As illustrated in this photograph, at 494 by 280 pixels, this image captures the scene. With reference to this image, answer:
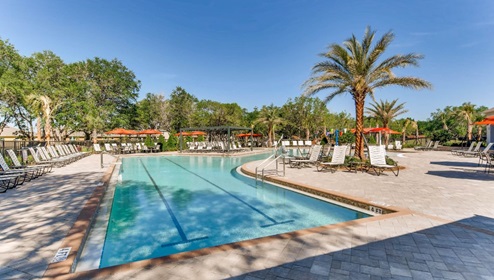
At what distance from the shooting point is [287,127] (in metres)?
43.2

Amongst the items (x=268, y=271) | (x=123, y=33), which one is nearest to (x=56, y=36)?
(x=123, y=33)

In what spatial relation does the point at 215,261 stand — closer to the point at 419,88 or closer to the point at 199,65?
the point at 419,88

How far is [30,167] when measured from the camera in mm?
8453

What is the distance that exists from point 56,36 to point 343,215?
23627 mm

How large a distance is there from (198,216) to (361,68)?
10205 millimetres

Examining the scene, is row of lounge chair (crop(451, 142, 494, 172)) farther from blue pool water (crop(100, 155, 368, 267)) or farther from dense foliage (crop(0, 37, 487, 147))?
dense foliage (crop(0, 37, 487, 147))

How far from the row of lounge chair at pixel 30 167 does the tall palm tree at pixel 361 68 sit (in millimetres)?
12215

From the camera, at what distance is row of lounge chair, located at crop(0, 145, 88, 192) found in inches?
270

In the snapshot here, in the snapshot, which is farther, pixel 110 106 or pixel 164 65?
pixel 110 106

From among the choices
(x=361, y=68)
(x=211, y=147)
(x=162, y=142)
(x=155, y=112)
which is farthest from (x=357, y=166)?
(x=155, y=112)

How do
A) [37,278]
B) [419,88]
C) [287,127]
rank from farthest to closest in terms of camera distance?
1. [287,127]
2. [419,88]
3. [37,278]

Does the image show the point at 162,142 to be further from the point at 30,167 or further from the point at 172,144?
the point at 30,167

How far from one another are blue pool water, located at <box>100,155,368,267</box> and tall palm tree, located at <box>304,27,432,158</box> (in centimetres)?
685

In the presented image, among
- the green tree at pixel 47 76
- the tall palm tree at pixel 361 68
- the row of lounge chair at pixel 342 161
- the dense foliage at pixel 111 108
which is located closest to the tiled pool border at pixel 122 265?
the row of lounge chair at pixel 342 161
